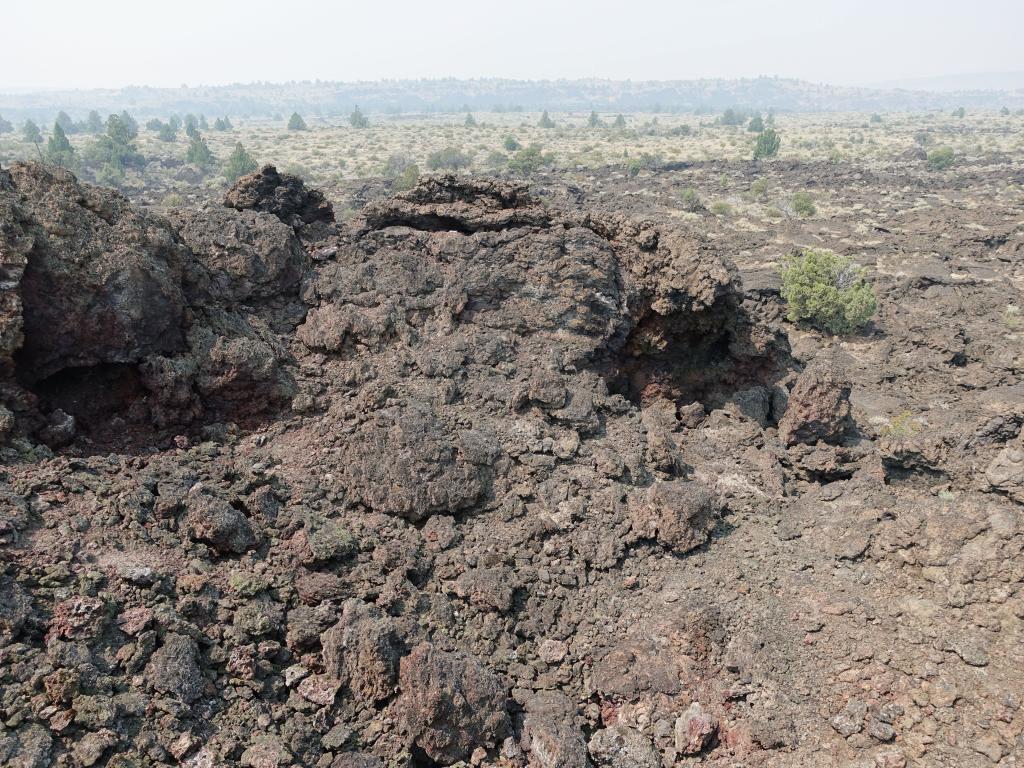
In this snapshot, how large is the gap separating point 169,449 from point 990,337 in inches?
819

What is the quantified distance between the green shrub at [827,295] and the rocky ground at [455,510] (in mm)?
9885

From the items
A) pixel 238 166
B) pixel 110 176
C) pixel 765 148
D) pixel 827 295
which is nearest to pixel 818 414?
pixel 827 295

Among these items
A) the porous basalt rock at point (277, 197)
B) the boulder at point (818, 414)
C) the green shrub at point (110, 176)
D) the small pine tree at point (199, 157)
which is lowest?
the boulder at point (818, 414)

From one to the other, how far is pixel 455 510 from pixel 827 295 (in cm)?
1620

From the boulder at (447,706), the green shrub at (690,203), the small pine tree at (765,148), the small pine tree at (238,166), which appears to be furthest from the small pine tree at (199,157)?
the boulder at (447,706)

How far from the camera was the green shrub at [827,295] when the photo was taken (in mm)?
19688

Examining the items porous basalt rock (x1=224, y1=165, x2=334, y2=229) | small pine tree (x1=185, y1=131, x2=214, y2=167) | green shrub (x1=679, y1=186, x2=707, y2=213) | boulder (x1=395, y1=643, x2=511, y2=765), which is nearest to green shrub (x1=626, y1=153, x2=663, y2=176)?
green shrub (x1=679, y1=186, x2=707, y2=213)

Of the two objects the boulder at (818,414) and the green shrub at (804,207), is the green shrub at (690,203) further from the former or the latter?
the boulder at (818,414)

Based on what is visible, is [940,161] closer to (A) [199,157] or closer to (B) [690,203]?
(B) [690,203]

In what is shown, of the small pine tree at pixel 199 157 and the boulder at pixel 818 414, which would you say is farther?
the small pine tree at pixel 199 157

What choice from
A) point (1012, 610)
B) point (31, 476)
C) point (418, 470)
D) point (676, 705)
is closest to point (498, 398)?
point (418, 470)

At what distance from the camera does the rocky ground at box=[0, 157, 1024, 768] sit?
5.32 metres

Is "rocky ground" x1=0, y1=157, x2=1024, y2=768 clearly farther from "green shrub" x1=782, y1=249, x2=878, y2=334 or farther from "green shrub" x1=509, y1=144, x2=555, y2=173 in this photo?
"green shrub" x1=509, y1=144, x2=555, y2=173

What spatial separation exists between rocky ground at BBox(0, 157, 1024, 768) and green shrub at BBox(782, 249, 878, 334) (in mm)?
9885
